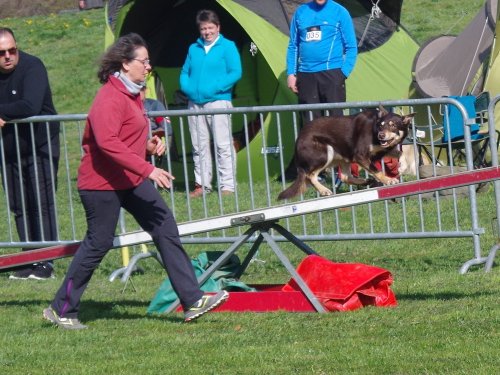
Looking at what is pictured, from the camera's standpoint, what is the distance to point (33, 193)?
9898mm

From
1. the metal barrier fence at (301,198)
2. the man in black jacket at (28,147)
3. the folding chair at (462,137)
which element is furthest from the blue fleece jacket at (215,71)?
the man in black jacket at (28,147)

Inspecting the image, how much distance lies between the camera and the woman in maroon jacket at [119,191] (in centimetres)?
720

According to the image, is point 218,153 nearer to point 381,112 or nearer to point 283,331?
point 381,112

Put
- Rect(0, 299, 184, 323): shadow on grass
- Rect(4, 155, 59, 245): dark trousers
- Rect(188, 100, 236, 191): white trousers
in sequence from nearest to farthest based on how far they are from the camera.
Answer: Rect(0, 299, 184, 323): shadow on grass < Rect(4, 155, 59, 245): dark trousers < Rect(188, 100, 236, 191): white trousers

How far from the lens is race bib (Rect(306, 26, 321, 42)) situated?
12.3 meters

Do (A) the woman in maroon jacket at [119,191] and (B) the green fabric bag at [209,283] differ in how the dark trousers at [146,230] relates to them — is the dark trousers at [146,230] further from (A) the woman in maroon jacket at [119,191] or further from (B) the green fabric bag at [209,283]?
(B) the green fabric bag at [209,283]

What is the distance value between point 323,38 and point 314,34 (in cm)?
10

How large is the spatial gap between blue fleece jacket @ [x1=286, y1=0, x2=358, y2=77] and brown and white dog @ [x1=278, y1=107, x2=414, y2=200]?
3.05 metres

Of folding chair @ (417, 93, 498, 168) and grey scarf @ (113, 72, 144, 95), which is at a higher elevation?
grey scarf @ (113, 72, 144, 95)

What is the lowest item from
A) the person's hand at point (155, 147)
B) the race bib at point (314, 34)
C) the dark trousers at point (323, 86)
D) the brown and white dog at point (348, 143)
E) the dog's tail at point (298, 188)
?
the dog's tail at point (298, 188)

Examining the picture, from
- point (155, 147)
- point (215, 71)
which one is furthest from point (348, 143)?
point (215, 71)

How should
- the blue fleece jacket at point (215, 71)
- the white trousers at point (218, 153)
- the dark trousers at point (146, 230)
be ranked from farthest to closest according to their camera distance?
the blue fleece jacket at point (215, 71)
the white trousers at point (218, 153)
the dark trousers at point (146, 230)

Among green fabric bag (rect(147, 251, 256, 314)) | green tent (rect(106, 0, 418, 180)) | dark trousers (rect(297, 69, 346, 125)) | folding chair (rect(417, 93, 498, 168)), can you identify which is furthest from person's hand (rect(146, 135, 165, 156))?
green tent (rect(106, 0, 418, 180))

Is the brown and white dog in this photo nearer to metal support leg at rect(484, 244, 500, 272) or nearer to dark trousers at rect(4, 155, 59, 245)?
metal support leg at rect(484, 244, 500, 272)
